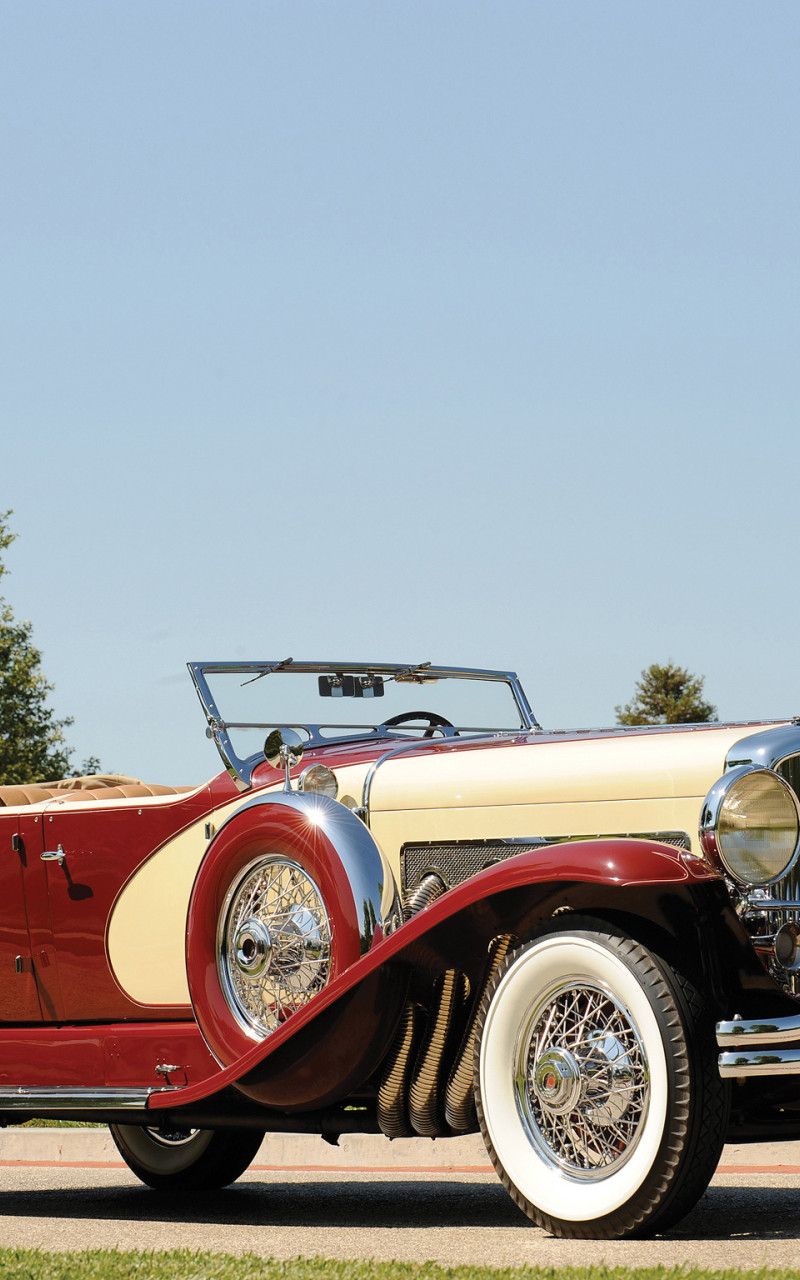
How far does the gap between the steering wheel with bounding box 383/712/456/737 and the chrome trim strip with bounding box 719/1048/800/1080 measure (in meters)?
2.82

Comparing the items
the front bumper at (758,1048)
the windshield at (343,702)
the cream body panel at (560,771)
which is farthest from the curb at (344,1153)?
the front bumper at (758,1048)

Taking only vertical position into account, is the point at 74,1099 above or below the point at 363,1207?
above

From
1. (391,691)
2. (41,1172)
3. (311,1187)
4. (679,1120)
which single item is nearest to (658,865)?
(679,1120)

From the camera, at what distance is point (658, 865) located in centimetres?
425

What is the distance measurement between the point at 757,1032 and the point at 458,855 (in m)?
1.45

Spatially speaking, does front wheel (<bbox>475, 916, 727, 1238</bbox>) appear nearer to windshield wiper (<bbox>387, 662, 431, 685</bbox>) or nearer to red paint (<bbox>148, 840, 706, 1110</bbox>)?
red paint (<bbox>148, 840, 706, 1110</bbox>)

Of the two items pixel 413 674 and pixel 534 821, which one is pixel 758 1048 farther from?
pixel 413 674

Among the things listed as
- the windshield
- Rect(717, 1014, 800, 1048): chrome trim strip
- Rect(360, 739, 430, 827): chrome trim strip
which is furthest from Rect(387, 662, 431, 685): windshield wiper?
Rect(717, 1014, 800, 1048): chrome trim strip

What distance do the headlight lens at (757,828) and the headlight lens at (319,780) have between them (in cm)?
158

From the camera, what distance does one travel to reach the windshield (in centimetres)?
629

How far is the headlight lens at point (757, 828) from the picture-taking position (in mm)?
4465

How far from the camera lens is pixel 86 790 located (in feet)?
21.4

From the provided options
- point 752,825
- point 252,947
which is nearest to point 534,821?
point 752,825

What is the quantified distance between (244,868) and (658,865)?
1746mm
